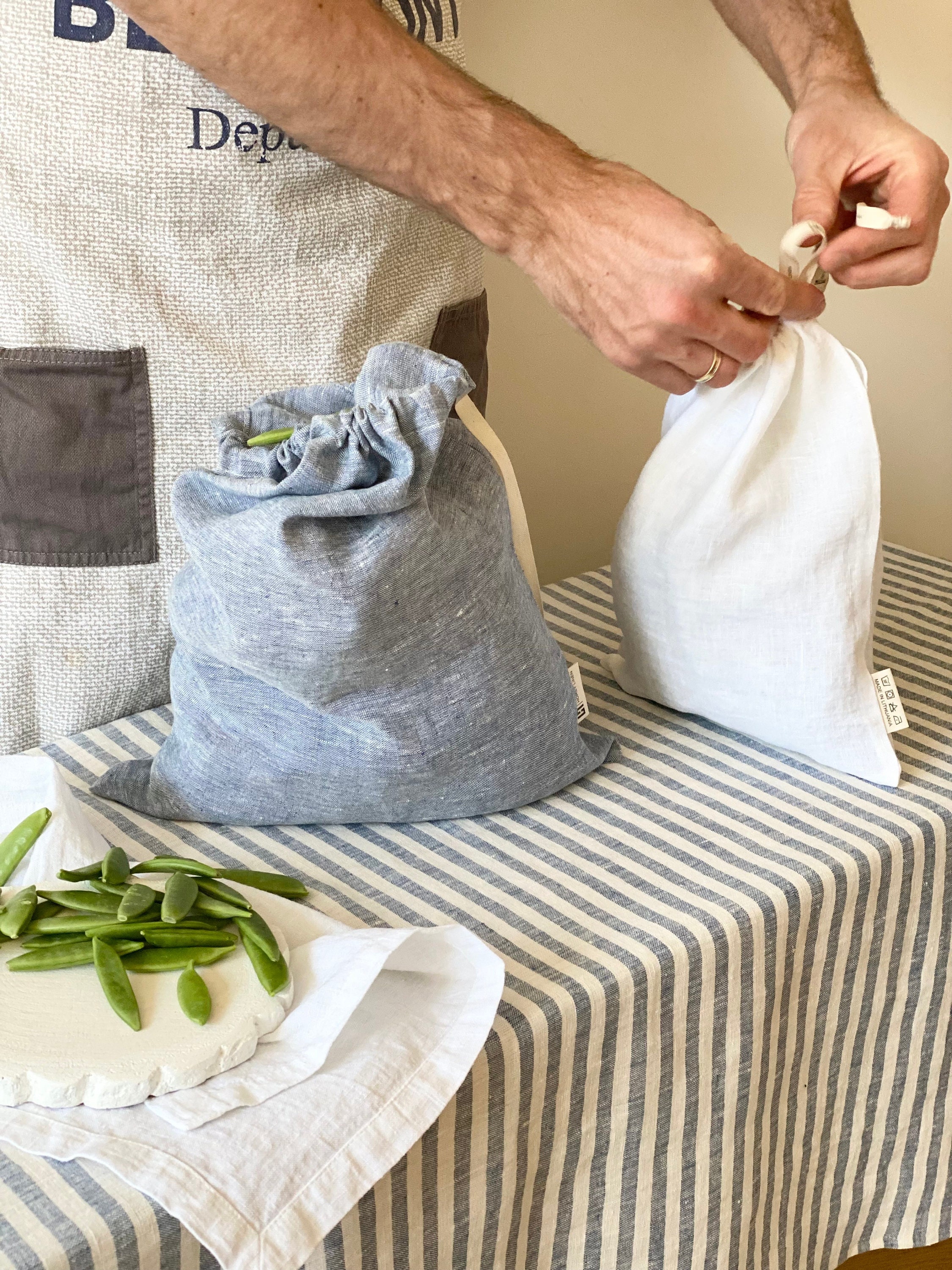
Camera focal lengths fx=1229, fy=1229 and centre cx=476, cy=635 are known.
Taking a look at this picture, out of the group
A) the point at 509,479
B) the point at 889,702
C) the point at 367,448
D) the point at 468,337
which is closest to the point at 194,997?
the point at 367,448

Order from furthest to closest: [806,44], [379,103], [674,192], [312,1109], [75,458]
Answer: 1. [674,192]
2. [806,44]
3. [75,458]
4. [379,103]
5. [312,1109]

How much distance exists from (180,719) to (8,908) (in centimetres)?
20

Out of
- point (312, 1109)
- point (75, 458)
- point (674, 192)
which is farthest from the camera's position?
point (674, 192)

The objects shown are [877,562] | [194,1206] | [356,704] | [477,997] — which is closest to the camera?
[194,1206]

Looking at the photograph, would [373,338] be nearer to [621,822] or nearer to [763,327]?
[763,327]

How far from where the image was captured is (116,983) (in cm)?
58

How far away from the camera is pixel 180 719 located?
0.79 meters

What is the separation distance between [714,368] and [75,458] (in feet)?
1.46

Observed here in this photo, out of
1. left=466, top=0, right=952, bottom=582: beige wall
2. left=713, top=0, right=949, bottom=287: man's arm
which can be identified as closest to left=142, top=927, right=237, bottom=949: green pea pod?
left=713, top=0, right=949, bottom=287: man's arm

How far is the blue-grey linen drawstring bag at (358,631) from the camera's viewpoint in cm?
67

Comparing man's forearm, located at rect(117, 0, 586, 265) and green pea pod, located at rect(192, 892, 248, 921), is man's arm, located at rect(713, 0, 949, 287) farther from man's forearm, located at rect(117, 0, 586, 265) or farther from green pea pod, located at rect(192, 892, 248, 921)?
green pea pod, located at rect(192, 892, 248, 921)

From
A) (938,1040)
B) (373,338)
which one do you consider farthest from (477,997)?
(373,338)

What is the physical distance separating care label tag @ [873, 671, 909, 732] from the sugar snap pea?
432 mm

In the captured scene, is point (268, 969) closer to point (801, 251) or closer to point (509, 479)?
point (509, 479)
